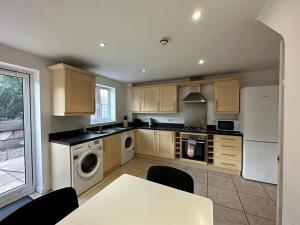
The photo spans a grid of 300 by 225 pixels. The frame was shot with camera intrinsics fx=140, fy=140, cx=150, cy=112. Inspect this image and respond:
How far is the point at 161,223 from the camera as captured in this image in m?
0.77

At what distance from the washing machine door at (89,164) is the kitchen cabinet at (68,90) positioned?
2.54 feet

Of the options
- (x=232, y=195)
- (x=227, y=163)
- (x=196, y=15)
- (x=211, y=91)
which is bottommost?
(x=232, y=195)

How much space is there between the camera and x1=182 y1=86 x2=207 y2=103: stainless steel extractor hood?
11.7 ft

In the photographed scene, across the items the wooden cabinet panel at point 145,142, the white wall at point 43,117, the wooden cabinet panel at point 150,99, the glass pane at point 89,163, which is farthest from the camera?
the wooden cabinet panel at point 150,99

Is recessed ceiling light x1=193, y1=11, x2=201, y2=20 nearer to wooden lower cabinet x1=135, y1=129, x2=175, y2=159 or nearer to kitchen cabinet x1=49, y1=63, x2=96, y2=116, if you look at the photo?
kitchen cabinet x1=49, y1=63, x2=96, y2=116

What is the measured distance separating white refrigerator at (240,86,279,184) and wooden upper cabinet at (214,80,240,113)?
448 millimetres

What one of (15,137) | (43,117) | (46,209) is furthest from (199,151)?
(15,137)

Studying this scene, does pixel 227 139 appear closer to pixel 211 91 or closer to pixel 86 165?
pixel 211 91

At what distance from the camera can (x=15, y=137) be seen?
2.15 metres

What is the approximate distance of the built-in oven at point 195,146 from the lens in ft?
10.7

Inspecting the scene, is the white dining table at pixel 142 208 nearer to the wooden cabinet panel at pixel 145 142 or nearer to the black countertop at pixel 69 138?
the black countertop at pixel 69 138

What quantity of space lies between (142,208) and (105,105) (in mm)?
3460

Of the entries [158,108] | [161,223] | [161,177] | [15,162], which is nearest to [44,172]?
[15,162]

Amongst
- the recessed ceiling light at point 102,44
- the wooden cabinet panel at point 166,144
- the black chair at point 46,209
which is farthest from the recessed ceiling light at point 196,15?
the wooden cabinet panel at point 166,144
